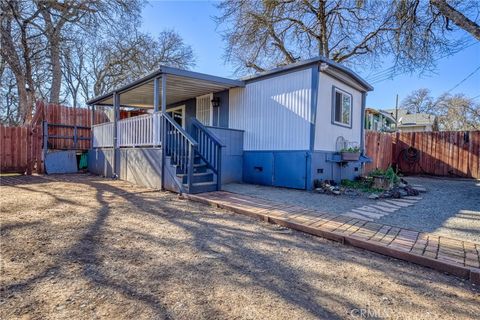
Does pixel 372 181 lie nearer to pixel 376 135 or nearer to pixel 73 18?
pixel 376 135

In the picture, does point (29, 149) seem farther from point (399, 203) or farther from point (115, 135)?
point (399, 203)

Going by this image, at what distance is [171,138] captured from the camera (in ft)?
20.2

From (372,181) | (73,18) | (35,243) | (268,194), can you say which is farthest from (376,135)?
(73,18)

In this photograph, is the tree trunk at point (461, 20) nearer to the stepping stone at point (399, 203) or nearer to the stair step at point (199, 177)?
the stepping stone at point (399, 203)

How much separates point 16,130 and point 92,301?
9449 millimetres

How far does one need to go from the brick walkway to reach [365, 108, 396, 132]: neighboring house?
646 inches

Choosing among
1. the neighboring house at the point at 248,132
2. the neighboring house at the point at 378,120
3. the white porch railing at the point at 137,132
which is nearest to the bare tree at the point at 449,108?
the neighboring house at the point at 378,120

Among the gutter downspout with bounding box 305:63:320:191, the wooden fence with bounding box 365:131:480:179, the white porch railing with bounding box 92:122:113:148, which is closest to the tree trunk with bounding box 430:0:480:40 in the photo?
the gutter downspout with bounding box 305:63:320:191

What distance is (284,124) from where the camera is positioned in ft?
22.4

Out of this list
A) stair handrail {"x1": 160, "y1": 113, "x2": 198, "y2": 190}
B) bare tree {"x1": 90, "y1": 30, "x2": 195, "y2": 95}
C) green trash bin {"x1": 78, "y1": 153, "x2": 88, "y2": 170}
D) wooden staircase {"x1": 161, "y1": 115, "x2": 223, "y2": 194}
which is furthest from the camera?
bare tree {"x1": 90, "y1": 30, "x2": 195, "y2": 95}

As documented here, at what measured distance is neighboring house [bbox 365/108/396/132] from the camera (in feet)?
62.6

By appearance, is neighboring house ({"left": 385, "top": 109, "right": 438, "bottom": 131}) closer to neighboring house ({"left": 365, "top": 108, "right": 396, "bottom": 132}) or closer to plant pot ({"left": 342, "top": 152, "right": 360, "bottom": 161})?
neighboring house ({"left": 365, "top": 108, "right": 396, "bottom": 132})

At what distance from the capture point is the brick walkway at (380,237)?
258cm

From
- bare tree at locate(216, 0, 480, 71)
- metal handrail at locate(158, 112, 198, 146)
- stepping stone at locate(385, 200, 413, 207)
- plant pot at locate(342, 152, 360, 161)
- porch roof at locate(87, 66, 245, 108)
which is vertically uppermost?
bare tree at locate(216, 0, 480, 71)
